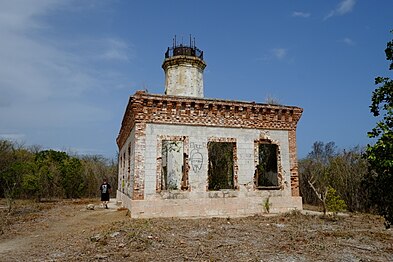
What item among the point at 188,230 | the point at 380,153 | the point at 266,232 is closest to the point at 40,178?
the point at 188,230

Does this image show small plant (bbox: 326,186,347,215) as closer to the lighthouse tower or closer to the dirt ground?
the dirt ground

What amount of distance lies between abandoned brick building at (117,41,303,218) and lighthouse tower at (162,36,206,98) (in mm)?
4183

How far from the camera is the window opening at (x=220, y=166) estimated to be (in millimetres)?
16797

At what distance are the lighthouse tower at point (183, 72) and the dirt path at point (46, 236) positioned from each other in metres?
8.26

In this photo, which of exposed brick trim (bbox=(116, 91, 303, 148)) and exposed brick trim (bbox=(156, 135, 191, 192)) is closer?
exposed brick trim (bbox=(156, 135, 191, 192))

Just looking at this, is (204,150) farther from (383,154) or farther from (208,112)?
(383,154)

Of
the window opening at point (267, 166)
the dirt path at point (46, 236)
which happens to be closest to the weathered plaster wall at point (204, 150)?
the dirt path at point (46, 236)

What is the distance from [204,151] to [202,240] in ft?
16.8

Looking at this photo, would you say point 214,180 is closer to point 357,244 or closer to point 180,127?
point 180,127

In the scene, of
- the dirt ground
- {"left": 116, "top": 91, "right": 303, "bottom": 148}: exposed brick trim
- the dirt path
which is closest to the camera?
the dirt ground

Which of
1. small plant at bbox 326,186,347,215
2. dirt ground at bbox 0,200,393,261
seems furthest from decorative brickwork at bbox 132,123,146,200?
small plant at bbox 326,186,347,215

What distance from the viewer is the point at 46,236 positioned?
9.55 m

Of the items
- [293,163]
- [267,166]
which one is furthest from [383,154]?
[267,166]

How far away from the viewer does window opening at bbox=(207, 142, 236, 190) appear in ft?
55.1
